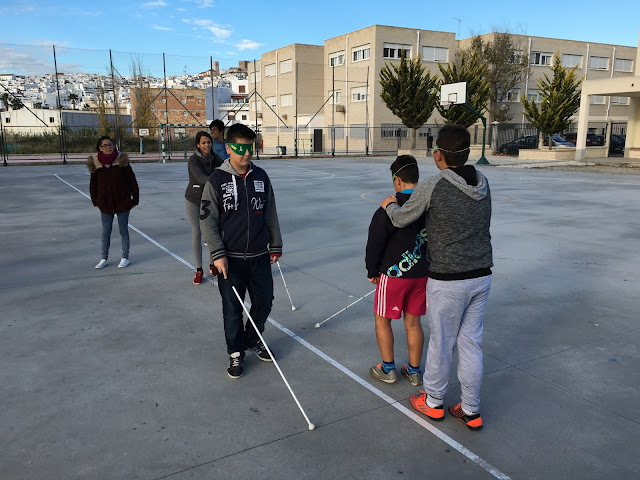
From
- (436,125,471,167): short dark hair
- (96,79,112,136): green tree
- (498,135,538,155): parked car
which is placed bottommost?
(498,135,538,155): parked car

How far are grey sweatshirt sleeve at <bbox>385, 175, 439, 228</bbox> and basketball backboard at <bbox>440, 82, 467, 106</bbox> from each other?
30.9m

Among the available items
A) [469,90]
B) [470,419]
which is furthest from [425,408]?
[469,90]

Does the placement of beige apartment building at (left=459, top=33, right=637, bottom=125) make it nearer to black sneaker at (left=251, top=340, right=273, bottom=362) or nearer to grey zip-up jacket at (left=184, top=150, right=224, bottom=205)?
grey zip-up jacket at (left=184, top=150, right=224, bottom=205)

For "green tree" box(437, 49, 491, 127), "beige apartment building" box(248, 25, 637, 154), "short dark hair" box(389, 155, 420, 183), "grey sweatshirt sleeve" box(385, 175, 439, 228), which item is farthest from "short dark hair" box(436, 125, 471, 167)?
"beige apartment building" box(248, 25, 637, 154)

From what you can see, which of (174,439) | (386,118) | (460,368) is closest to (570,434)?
(460,368)

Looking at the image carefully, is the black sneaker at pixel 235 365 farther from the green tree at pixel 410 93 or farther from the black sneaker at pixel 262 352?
the green tree at pixel 410 93

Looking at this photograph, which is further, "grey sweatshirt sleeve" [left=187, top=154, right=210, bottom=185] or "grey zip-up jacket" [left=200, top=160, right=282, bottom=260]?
"grey sweatshirt sleeve" [left=187, top=154, right=210, bottom=185]

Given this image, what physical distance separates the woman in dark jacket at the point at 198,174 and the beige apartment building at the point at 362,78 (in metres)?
37.7

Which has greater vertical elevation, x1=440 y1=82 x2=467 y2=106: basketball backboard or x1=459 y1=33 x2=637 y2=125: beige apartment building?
x1=459 y1=33 x2=637 y2=125: beige apartment building

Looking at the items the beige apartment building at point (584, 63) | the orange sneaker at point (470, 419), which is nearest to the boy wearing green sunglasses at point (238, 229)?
the orange sneaker at point (470, 419)

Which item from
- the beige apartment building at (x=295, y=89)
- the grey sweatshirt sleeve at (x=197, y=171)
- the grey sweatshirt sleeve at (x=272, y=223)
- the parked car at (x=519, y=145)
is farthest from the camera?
the beige apartment building at (x=295, y=89)

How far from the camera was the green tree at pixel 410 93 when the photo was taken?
1437 inches

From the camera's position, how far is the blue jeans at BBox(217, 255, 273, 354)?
3.98 m

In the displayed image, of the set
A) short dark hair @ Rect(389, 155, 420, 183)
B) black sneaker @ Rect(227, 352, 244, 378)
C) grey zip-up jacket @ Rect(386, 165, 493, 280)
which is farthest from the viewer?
black sneaker @ Rect(227, 352, 244, 378)
